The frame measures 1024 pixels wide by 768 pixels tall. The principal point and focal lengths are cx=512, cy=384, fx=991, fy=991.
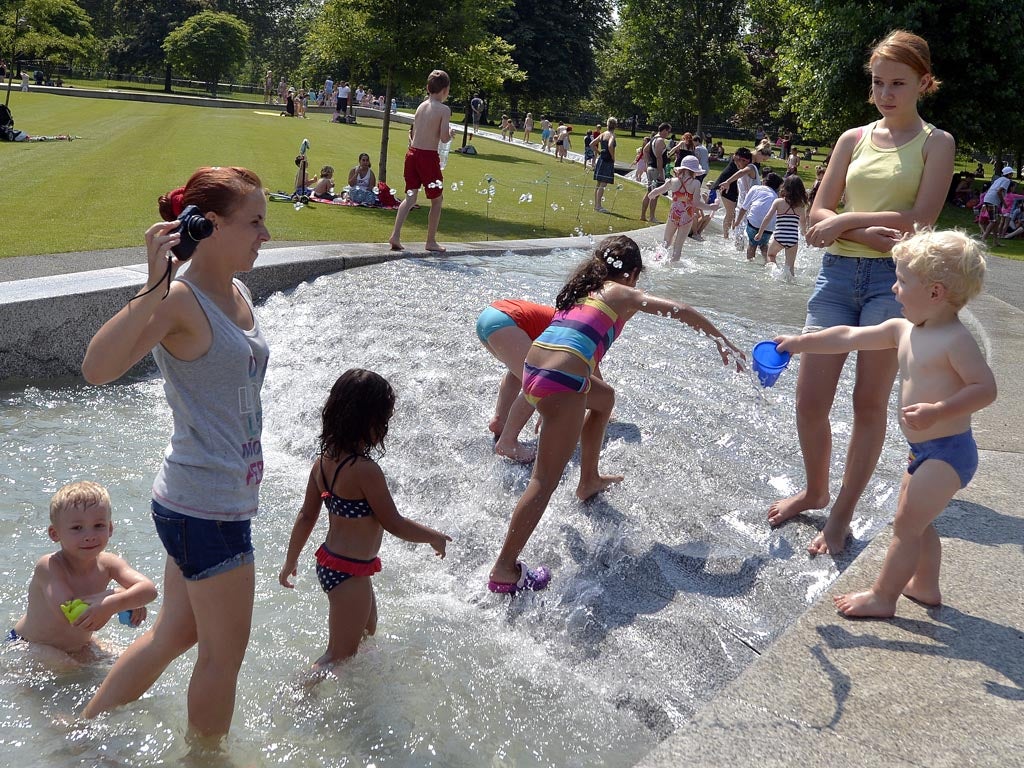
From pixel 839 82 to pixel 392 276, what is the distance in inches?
883

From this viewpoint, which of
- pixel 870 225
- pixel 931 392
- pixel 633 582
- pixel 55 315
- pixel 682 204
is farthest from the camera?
pixel 682 204

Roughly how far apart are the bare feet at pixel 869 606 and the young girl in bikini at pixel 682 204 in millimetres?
11991

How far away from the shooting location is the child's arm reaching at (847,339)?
400cm

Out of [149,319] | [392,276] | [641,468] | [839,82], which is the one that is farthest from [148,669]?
[839,82]

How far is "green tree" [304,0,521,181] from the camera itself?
18000 millimetres

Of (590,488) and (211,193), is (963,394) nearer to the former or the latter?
(590,488)

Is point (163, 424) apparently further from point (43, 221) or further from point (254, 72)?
point (254, 72)

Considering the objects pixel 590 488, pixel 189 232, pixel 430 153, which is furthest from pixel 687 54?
pixel 189 232

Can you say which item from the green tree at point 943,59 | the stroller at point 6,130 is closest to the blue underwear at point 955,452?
the stroller at point 6,130

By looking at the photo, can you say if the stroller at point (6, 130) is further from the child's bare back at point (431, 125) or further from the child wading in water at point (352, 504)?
the child wading in water at point (352, 504)

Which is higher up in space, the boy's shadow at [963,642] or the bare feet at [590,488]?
the boy's shadow at [963,642]

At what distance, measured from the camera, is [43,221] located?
12547 mm

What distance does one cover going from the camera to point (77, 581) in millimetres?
4215

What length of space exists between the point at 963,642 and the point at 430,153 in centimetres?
1012
